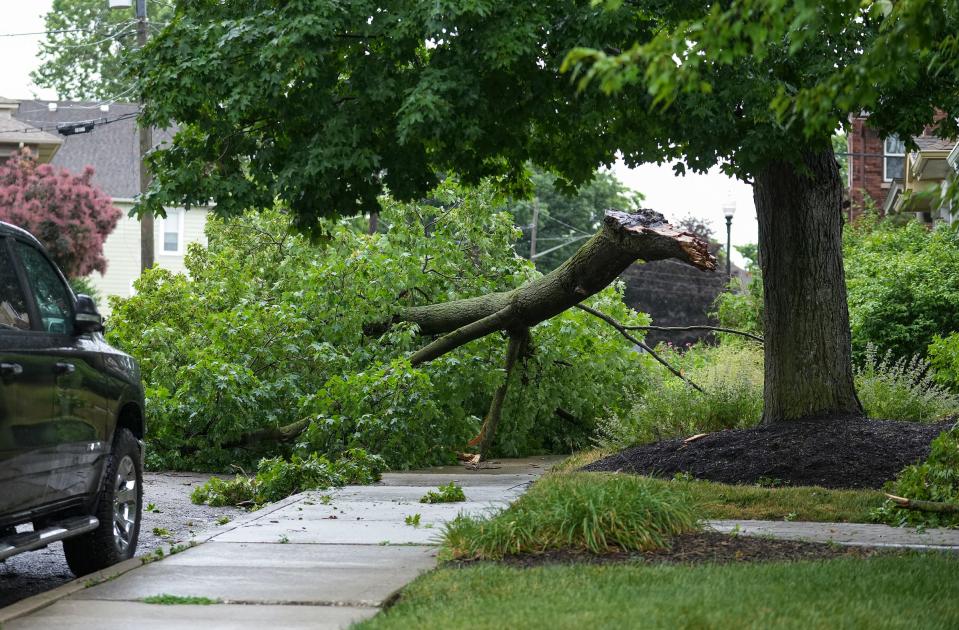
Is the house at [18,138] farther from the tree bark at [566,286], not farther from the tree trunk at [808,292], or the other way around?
the tree trunk at [808,292]

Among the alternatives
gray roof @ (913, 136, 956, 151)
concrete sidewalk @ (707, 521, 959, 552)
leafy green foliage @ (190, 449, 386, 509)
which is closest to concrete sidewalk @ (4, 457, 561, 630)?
leafy green foliage @ (190, 449, 386, 509)

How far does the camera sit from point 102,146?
40344mm

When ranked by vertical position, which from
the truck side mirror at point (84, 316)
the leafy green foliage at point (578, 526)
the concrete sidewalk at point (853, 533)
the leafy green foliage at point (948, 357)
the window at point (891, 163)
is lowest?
the concrete sidewalk at point (853, 533)

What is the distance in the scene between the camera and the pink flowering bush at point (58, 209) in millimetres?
31078

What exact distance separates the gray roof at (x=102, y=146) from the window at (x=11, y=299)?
32428 mm

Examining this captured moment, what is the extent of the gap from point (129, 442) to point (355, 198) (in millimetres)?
3454

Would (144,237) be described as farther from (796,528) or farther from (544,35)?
(796,528)

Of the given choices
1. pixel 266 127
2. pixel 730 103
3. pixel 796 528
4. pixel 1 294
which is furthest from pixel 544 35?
pixel 1 294

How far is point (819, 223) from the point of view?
37.5ft

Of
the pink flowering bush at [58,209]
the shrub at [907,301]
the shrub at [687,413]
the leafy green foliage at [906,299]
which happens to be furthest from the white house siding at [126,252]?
the shrub at [687,413]

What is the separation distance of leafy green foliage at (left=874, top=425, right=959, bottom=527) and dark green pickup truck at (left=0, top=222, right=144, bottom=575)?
4.95 meters

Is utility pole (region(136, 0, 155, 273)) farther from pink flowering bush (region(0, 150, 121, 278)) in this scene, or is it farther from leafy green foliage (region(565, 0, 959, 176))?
leafy green foliage (region(565, 0, 959, 176))

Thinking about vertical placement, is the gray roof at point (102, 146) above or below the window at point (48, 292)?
above

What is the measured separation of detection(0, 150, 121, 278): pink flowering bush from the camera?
3108 centimetres
